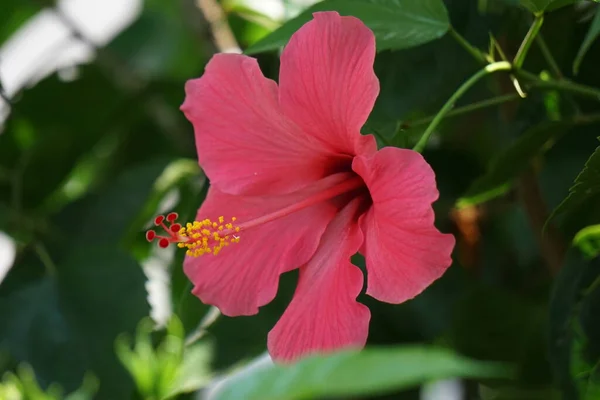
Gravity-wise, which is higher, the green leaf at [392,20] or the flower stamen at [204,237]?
the green leaf at [392,20]

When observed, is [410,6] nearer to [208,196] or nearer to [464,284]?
[208,196]

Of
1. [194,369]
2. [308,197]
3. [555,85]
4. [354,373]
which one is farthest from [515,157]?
[354,373]

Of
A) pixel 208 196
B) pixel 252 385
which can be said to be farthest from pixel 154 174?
pixel 252 385

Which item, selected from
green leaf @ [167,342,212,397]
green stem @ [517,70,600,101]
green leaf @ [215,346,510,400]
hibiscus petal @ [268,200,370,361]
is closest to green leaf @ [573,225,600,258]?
green stem @ [517,70,600,101]

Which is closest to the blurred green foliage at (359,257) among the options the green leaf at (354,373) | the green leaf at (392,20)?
the green leaf at (392,20)

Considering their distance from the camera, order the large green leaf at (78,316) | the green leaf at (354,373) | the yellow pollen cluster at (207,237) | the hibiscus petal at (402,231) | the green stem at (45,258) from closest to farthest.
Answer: the green leaf at (354,373) < the hibiscus petal at (402,231) < the yellow pollen cluster at (207,237) < the large green leaf at (78,316) < the green stem at (45,258)

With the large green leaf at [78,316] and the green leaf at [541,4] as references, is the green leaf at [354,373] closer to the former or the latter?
the green leaf at [541,4]

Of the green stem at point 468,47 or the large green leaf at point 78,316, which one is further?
the large green leaf at point 78,316

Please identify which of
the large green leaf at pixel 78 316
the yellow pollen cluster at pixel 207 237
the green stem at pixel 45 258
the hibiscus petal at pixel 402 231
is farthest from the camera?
the green stem at pixel 45 258
